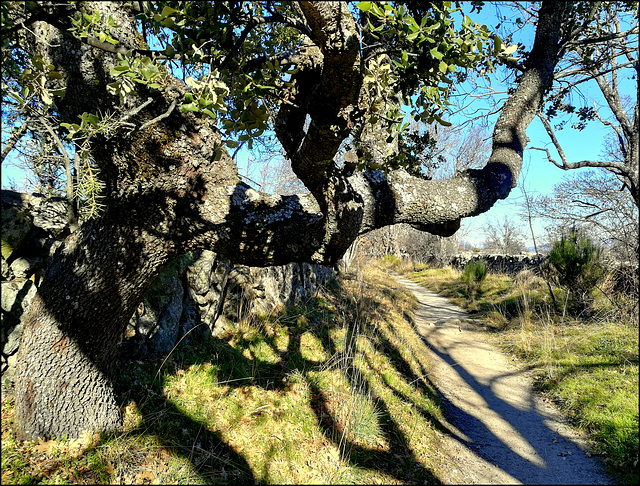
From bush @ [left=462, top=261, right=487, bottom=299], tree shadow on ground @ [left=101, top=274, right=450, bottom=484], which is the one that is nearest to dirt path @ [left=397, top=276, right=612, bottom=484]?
tree shadow on ground @ [left=101, top=274, right=450, bottom=484]

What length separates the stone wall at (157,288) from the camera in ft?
9.80

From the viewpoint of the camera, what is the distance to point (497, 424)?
3650 millimetres

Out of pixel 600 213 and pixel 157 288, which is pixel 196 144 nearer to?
pixel 157 288

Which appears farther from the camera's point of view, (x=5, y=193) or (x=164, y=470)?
(x=5, y=193)

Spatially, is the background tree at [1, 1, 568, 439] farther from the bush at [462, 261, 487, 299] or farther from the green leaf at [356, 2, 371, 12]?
the bush at [462, 261, 487, 299]

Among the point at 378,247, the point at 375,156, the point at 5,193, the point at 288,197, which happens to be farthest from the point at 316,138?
the point at 378,247

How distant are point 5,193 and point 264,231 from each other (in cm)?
302

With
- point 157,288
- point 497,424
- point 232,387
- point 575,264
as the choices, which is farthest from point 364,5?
point 575,264

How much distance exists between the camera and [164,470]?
235 centimetres

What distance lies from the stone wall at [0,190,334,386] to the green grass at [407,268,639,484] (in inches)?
149

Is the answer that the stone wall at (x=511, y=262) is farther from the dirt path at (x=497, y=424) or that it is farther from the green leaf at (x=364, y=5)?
the green leaf at (x=364, y=5)

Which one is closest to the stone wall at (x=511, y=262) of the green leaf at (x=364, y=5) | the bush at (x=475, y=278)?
the bush at (x=475, y=278)

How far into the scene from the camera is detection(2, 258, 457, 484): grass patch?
7.38ft

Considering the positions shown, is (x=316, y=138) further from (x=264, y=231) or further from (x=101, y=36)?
(x=101, y=36)
